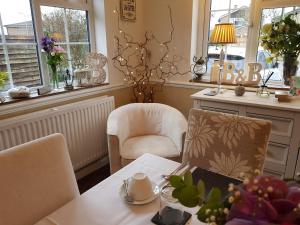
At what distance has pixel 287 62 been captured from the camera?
217cm

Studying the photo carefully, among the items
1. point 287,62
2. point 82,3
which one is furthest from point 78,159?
point 287,62

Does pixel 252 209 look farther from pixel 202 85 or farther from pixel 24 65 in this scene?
pixel 202 85

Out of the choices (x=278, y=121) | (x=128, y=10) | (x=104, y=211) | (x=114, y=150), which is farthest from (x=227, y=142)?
(x=128, y=10)

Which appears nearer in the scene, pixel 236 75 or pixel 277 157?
pixel 277 157

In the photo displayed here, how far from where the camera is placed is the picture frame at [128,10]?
99.7 inches

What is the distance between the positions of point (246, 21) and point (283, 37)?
1.67 feet

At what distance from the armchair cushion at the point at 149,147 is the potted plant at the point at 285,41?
1.29 m

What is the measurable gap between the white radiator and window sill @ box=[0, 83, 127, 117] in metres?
0.09

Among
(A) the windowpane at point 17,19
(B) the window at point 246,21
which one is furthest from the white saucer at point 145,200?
(B) the window at point 246,21

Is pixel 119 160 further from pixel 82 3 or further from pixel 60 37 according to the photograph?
pixel 82 3

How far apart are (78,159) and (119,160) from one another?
19.7 inches

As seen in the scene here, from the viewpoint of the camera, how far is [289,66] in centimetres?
217

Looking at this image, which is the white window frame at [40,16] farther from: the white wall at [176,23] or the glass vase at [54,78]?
the white wall at [176,23]

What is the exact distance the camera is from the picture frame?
2534 millimetres
